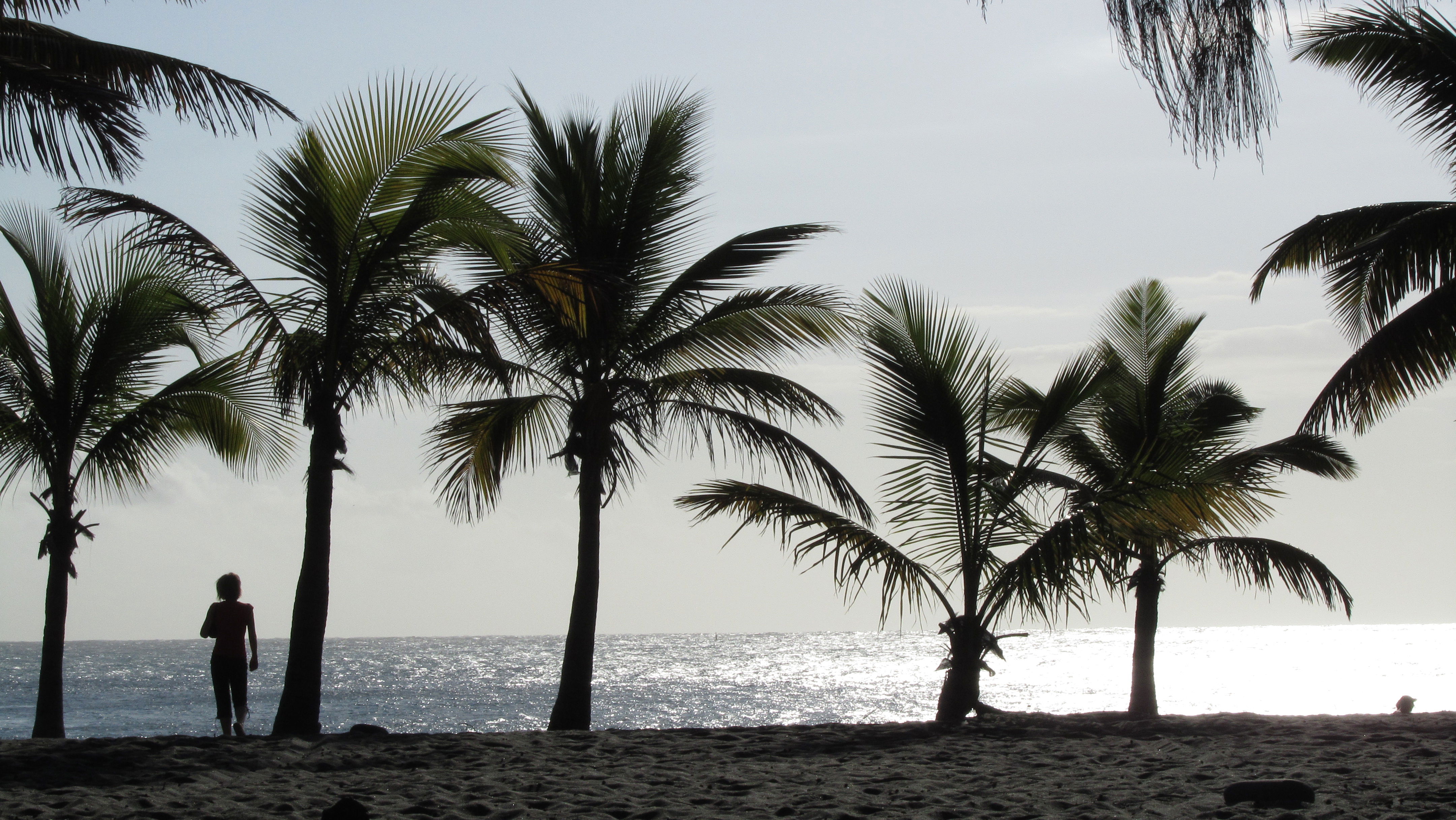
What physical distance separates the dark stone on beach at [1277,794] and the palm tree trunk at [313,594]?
633 centimetres

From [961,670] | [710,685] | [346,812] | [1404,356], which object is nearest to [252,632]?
[346,812]

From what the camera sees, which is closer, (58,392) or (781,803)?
(781,803)

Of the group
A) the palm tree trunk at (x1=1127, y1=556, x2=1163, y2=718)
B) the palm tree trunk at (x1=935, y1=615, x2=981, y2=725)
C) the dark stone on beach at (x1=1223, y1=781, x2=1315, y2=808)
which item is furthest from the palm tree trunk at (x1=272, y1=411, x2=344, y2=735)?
the palm tree trunk at (x1=1127, y1=556, x2=1163, y2=718)

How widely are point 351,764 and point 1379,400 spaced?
27.4 ft

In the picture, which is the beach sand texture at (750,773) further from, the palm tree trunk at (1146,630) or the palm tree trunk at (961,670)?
the palm tree trunk at (1146,630)

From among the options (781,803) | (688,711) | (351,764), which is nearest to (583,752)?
(351,764)

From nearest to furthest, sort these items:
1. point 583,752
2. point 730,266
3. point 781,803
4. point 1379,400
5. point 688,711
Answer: point 781,803 → point 583,752 → point 1379,400 → point 730,266 → point 688,711

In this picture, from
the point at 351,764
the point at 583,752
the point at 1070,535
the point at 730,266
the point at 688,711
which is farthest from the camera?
the point at 688,711

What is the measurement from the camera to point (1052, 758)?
6656mm

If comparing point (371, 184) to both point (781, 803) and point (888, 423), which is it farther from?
point (781, 803)

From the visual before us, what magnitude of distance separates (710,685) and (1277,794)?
229 feet

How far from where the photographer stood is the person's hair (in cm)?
863

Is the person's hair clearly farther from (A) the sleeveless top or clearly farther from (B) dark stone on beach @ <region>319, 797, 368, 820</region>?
(B) dark stone on beach @ <region>319, 797, 368, 820</region>

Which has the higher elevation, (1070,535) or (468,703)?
(1070,535)
